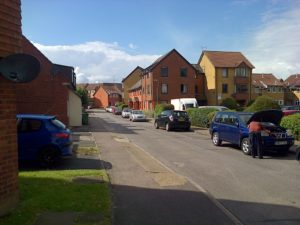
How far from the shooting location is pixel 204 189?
9656 mm

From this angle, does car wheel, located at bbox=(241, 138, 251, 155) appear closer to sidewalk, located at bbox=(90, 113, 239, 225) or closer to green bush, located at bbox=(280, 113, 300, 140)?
green bush, located at bbox=(280, 113, 300, 140)

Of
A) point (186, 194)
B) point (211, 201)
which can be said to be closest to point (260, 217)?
point (211, 201)

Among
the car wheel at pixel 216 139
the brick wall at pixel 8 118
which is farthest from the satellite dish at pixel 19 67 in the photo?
the car wheel at pixel 216 139

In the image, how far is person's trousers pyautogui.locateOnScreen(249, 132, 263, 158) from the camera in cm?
1526

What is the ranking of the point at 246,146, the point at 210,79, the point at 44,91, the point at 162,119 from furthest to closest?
the point at 210,79 < the point at 162,119 < the point at 44,91 < the point at 246,146

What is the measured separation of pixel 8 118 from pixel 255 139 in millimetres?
10417

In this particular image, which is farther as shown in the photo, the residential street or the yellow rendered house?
the yellow rendered house

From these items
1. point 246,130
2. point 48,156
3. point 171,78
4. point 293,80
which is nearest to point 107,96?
point 293,80

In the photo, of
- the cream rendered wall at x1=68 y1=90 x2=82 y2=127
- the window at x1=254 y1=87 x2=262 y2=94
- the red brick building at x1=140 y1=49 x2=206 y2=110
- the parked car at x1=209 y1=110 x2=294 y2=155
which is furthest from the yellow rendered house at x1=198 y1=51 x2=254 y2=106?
the parked car at x1=209 y1=110 x2=294 y2=155

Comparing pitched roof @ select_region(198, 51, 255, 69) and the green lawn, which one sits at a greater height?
pitched roof @ select_region(198, 51, 255, 69)

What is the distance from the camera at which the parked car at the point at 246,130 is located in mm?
15680

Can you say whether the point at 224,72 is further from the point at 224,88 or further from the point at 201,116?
the point at 201,116

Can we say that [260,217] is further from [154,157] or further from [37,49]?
[37,49]

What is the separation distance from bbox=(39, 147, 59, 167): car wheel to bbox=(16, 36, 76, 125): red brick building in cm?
1588
